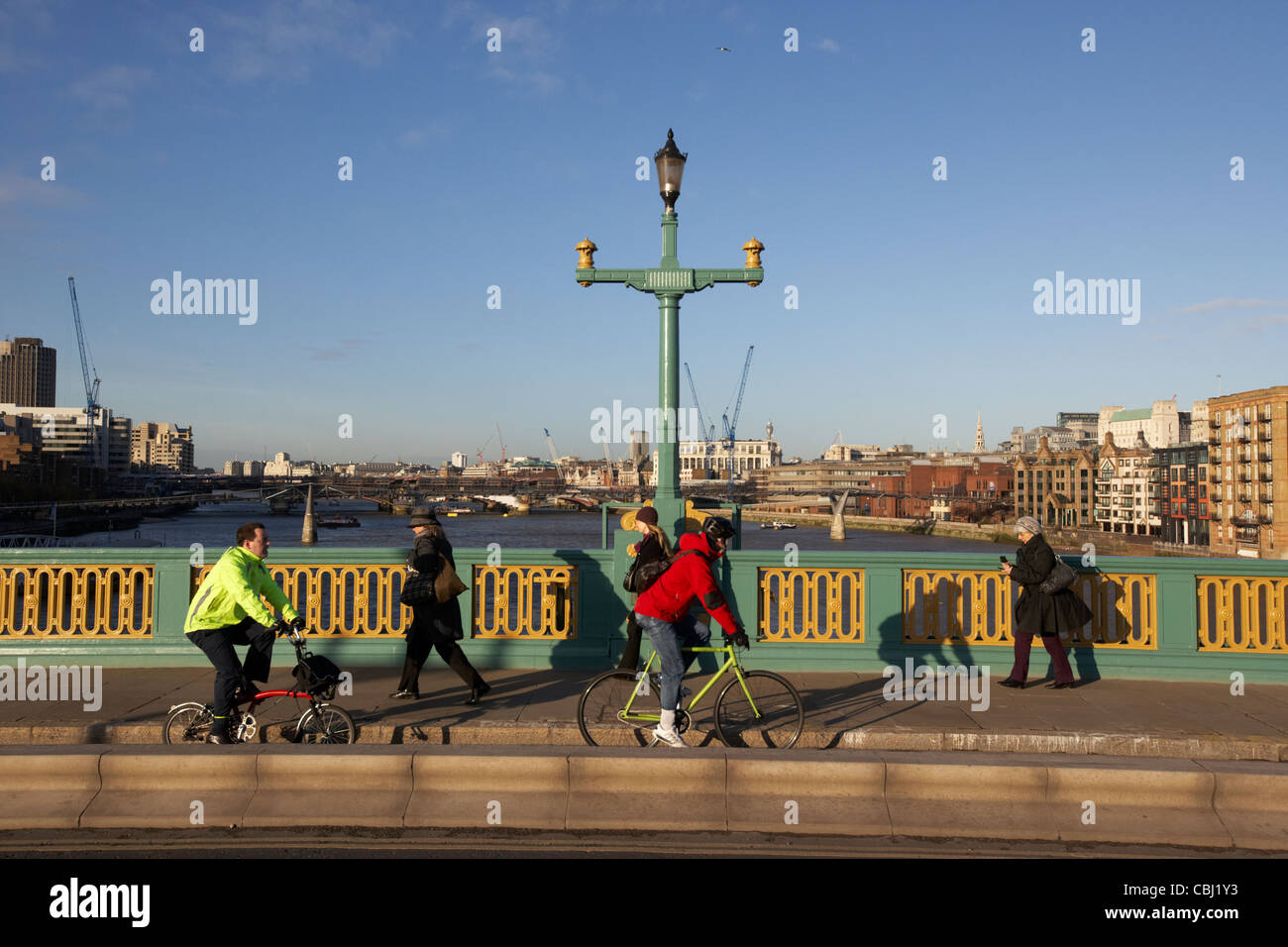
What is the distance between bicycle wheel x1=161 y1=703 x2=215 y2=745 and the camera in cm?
654

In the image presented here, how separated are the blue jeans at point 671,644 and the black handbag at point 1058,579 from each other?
3646 millimetres

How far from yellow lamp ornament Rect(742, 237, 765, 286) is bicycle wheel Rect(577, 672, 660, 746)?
15.7 feet

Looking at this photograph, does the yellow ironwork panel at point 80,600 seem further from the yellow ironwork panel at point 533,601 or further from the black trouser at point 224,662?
the yellow ironwork panel at point 533,601

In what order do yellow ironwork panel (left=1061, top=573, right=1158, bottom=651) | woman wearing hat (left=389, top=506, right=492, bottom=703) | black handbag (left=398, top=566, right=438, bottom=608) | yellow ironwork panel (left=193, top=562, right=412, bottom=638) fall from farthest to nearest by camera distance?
yellow ironwork panel (left=193, top=562, right=412, bottom=638), yellow ironwork panel (left=1061, top=573, right=1158, bottom=651), black handbag (left=398, top=566, right=438, bottom=608), woman wearing hat (left=389, top=506, right=492, bottom=703)

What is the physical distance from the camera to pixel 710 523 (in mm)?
6535

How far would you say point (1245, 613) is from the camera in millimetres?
8664

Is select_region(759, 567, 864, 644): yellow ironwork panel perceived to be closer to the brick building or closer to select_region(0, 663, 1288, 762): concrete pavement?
select_region(0, 663, 1288, 762): concrete pavement

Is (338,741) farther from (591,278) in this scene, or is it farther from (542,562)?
(591,278)

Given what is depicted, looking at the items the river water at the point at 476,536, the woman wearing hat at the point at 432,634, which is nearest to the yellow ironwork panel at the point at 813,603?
the woman wearing hat at the point at 432,634

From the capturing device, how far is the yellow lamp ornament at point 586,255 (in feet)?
32.3

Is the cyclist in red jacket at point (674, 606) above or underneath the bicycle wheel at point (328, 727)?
above

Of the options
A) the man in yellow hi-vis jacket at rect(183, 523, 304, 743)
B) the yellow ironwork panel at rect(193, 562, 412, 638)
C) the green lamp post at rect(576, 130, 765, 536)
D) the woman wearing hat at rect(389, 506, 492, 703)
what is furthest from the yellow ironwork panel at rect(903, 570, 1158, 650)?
the man in yellow hi-vis jacket at rect(183, 523, 304, 743)

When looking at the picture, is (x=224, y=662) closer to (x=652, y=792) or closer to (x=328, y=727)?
(x=328, y=727)

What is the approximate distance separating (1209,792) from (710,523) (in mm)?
3450
